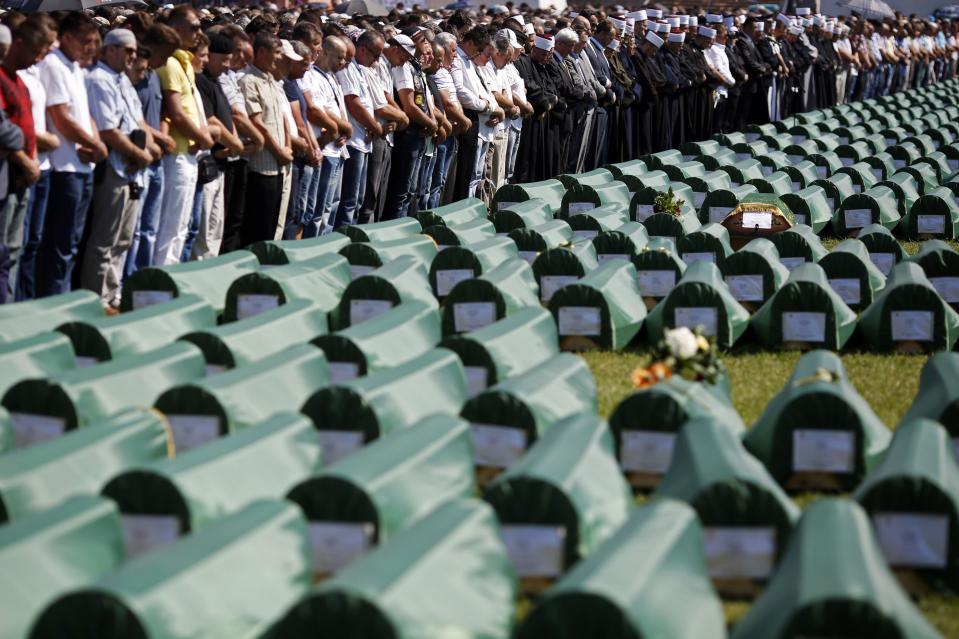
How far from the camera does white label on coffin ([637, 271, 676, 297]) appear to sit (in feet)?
37.4

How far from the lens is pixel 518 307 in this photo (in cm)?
1019

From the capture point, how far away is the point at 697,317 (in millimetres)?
10305

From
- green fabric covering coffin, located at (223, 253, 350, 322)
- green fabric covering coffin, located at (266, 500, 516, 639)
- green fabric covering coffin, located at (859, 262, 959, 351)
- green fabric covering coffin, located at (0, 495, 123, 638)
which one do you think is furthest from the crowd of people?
green fabric covering coffin, located at (266, 500, 516, 639)

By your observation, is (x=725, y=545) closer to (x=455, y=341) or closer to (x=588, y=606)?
(x=588, y=606)

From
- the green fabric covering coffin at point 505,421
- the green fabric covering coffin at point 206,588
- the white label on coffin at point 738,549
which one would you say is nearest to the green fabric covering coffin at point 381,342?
the green fabric covering coffin at point 505,421

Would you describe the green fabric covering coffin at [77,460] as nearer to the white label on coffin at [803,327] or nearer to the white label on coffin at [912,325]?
the white label on coffin at [803,327]

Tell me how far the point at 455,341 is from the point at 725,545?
107 inches

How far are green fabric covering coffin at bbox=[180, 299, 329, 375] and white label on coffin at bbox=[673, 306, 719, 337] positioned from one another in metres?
2.66

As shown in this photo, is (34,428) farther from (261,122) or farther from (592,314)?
(261,122)

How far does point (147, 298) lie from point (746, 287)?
15.1 ft

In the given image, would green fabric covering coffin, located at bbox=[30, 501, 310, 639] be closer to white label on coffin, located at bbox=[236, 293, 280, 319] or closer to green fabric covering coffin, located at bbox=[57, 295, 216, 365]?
green fabric covering coffin, located at bbox=[57, 295, 216, 365]

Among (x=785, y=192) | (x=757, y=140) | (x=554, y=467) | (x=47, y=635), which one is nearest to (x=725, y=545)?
(x=554, y=467)

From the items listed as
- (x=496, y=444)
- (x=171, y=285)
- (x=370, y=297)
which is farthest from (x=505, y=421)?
(x=171, y=285)

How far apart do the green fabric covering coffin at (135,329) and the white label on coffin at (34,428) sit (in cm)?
108
